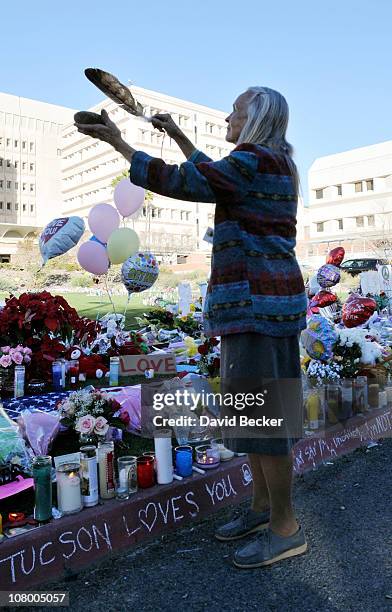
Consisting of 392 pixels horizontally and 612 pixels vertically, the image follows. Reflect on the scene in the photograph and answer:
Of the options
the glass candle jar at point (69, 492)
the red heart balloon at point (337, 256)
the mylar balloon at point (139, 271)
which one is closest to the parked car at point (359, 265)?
the red heart balloon at point (337, 256)

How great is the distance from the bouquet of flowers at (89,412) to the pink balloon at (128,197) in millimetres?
3699

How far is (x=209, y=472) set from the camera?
2631 mm

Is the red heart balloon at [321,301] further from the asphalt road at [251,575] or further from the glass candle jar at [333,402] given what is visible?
the asphalt road at [251,575]

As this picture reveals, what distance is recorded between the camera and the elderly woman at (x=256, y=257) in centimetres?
177

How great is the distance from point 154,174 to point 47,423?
1706 mm

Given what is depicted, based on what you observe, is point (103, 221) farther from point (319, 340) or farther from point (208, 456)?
point (208, 456)

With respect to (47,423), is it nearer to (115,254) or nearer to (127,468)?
(127,468)

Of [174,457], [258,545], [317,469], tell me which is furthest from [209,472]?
[317,469]

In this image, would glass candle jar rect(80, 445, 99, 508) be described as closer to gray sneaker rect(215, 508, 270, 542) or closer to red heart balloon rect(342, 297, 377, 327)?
gray sneaker rect(215, 508, 270, 542)

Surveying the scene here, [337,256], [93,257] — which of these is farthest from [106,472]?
[337,256]

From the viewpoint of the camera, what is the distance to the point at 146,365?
5.47m

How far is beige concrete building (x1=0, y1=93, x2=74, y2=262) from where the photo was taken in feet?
235

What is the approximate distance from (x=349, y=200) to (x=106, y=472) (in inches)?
2155

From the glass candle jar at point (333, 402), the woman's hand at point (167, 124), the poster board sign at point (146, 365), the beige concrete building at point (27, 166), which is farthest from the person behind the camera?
the beige concrete building at point (27, 166)
